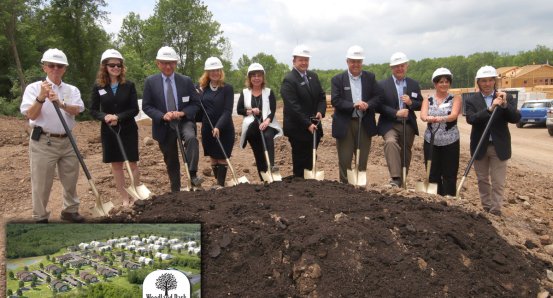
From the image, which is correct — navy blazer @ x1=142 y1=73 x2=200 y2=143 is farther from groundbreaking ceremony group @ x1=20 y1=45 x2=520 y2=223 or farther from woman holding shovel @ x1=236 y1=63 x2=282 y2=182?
woman holding shovel @ x1=236 y1=63 x2=282 y2=182

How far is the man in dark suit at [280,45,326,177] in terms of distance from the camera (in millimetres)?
6125

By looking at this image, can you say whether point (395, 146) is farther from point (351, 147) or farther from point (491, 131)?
point (491, 131)

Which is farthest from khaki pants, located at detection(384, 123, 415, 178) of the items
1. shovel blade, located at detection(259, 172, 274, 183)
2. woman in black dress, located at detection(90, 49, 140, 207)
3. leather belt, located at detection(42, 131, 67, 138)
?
leather belt, located at detection(42, 131, 67, 138)

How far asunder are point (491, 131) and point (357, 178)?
1.64 metres

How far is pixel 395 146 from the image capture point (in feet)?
19.3

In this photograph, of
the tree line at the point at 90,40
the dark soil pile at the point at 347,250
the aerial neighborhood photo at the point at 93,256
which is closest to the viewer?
the aerial neighborhood photo at the point at 93,256

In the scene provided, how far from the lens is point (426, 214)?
4379mm

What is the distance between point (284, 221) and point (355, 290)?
87 cm

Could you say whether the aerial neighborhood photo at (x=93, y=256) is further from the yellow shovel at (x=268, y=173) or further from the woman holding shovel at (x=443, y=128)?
the woman holding shovel at (x=443, y=128)

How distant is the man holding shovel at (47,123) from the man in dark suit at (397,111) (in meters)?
3.54

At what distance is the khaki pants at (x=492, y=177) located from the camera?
18.7 feet

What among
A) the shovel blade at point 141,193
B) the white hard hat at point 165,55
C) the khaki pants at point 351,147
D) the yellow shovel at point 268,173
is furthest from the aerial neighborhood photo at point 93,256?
the khaki pants at point 351,147

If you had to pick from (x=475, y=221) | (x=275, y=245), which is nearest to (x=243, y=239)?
(x=275, y=245)

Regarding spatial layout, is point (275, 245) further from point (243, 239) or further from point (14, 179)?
point (14, 179)
